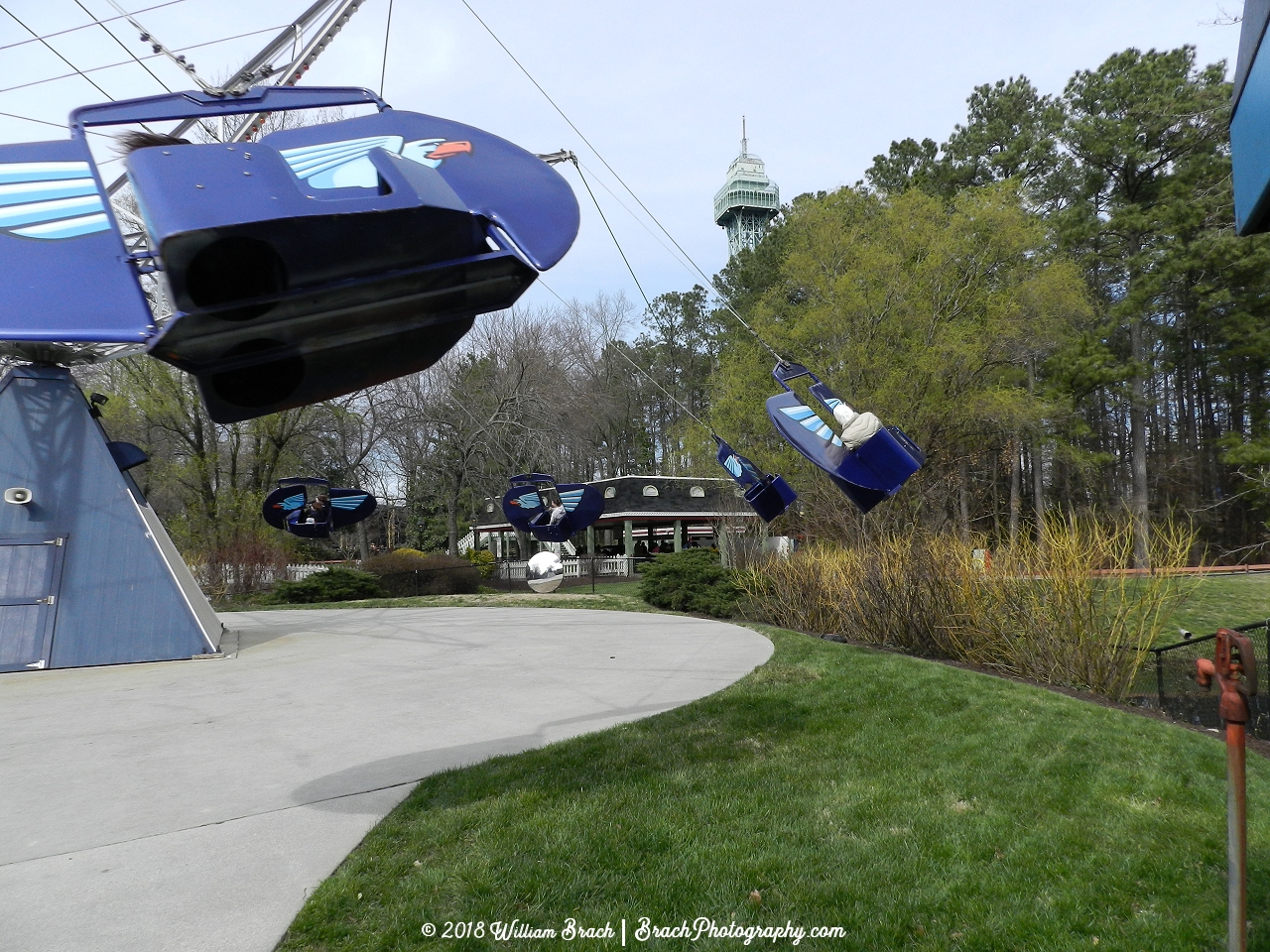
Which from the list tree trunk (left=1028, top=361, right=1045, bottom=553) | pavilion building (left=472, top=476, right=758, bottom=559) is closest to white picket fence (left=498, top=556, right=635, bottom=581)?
pavilion building (left=472, top=476, right=758, bottom=559)

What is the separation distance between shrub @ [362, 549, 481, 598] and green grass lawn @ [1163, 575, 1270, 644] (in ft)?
60.5

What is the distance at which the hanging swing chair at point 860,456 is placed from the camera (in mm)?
7031

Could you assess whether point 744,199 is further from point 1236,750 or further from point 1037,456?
point 1236,750

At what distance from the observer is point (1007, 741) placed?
5.95 meters

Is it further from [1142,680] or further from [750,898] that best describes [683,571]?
[750,898]

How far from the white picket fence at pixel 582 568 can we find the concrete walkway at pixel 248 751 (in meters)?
18.7

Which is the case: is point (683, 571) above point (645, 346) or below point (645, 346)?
below

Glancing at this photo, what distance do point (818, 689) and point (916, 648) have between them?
355cm

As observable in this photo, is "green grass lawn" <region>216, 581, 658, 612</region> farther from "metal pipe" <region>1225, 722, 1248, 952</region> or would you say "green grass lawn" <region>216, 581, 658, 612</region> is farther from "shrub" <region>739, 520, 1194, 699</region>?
"metal pipe" <region>1225, 722, 1248, 952</region>

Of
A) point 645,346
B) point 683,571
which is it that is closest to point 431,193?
point 683,571

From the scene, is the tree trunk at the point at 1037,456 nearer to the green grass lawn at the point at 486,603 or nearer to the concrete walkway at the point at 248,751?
the green grass lawn at the point at 486,603

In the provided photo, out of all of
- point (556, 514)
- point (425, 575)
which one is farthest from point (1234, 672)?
point (425, 575)

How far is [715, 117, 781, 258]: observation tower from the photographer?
9619 cm

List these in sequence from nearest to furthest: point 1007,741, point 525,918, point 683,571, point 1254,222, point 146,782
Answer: point 1254,222, point 525,918, point 146,782, point 1007,741, point 683,571
